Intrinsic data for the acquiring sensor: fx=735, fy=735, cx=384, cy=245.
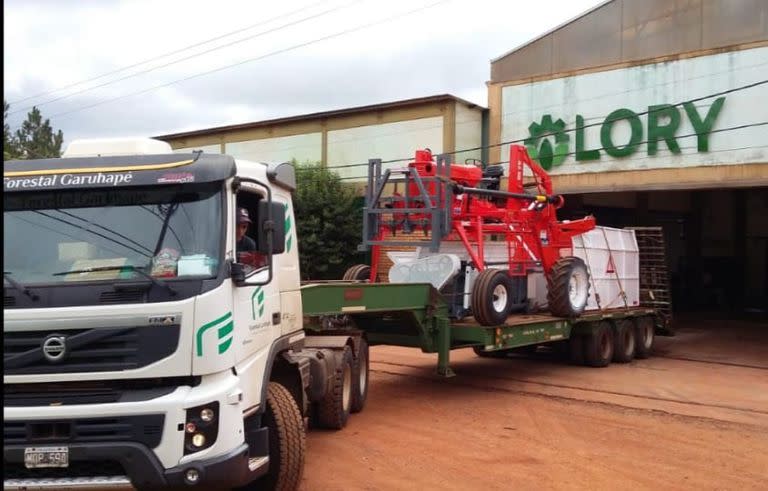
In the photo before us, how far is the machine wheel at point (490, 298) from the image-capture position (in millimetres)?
10484

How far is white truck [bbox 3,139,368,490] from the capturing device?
4.54 meters

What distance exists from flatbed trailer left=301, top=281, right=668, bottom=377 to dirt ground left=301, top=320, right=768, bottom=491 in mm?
688

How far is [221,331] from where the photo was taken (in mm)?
4812

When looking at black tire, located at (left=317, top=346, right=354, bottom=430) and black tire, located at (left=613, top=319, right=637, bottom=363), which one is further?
black tire, located at (left=613, top=319, right=637, bottom=363)

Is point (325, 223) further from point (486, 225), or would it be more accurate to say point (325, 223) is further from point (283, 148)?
point (486, 225)

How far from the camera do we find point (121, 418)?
4.55 m

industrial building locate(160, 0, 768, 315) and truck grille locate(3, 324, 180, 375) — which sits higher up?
industrial building locate(160, 0, 768, 315)

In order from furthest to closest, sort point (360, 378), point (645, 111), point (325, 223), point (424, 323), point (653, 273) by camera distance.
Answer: point (325, 223)
point (645, 111)
point (653, 273)
point (424, 323)
point (360, 378)

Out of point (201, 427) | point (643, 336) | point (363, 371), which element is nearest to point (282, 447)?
point (201, 427)

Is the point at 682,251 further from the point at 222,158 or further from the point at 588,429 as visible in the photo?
the point at 222,158

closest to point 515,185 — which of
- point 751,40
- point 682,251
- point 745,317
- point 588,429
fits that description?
point 588,429

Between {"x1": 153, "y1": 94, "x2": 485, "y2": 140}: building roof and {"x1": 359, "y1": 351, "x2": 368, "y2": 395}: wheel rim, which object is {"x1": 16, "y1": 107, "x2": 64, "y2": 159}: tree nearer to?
{"x1": 153, "y1": 94, "x2": 485, "y2": 140}: building roof

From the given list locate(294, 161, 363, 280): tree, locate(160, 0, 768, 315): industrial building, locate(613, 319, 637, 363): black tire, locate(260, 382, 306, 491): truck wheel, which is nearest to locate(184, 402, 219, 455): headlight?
locate(260, 382, 306, 491): truck wheel

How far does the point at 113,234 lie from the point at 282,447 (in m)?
2.06
